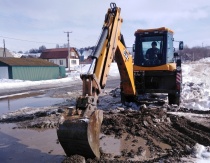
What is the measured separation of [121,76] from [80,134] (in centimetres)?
518

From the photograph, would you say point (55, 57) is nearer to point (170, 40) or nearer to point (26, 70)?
point (26, 70)

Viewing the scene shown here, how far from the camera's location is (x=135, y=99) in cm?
1114

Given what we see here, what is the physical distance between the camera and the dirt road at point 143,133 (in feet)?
19.1

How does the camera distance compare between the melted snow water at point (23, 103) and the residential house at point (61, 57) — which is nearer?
the melted snow water at point (23, 103)

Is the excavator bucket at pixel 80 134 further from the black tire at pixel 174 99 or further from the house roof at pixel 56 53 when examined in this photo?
the house roof at pixel 56 53

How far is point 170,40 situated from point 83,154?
762 cm

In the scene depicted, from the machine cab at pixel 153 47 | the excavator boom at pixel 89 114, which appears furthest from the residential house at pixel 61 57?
the excavator boom at pixel 89 114

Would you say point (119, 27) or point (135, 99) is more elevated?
point (119, 27)

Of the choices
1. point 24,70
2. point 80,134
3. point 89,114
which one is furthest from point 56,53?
point 80,134

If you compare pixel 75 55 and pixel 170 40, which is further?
pixel 75 55

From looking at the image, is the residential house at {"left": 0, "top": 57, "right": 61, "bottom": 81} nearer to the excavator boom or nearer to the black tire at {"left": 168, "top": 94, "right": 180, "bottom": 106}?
the black tire at {"left": 168, "top": 94, "right": 180, "bottom": 106}

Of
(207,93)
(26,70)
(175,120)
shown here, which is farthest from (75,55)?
(175,120)

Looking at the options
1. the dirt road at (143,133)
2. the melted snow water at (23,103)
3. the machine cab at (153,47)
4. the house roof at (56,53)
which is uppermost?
the house roof at (56,53)

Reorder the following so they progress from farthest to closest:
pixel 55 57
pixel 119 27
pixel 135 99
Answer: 1. pixel 55 57
2. pixel 135 99
3. pixel 119 27
